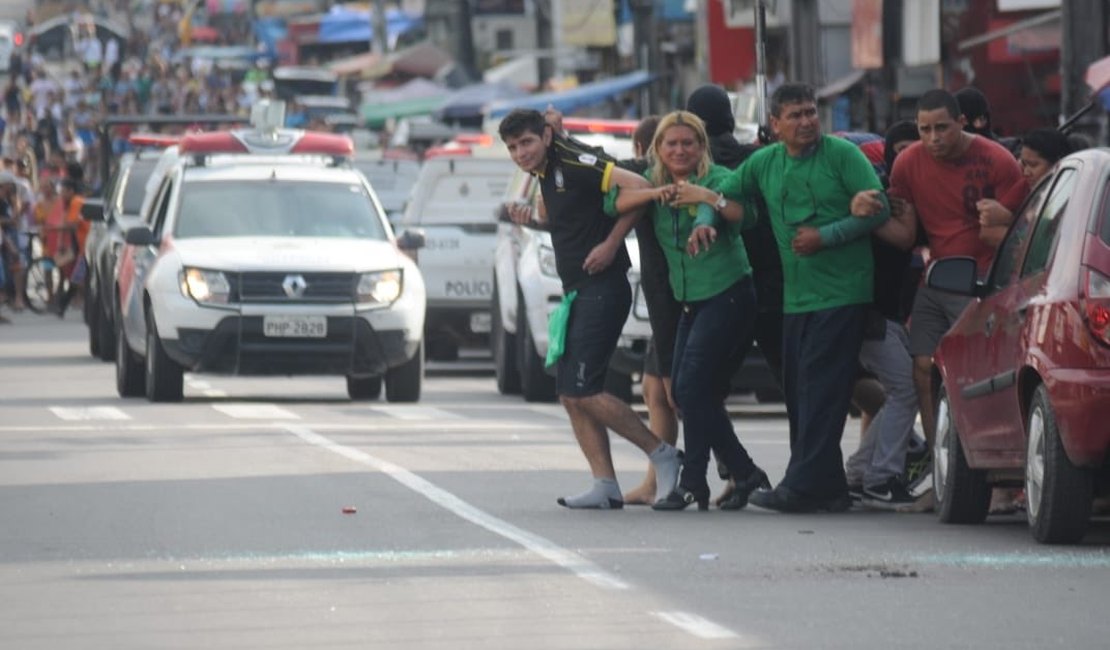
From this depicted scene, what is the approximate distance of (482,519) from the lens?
1323cm

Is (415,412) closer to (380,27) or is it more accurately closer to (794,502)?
(794,502)

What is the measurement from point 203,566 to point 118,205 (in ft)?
57.9

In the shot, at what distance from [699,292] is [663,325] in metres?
0.44

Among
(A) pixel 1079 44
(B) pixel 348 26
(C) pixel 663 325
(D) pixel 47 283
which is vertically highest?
(A) pixel 1079 44

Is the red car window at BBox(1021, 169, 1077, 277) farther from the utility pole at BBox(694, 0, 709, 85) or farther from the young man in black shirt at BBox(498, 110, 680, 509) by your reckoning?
the utility pole at BBox(694, 0, 709, 85)

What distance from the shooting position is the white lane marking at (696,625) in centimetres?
952

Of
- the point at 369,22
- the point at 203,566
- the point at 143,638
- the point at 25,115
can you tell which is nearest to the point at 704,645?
the point at 143,638

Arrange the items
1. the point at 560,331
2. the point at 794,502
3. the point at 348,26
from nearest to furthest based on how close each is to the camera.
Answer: the point at 794,502, the point at 560,331, the point at 348,26

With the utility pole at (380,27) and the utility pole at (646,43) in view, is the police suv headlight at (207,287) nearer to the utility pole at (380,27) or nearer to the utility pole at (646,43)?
the utility pole at (646,43)

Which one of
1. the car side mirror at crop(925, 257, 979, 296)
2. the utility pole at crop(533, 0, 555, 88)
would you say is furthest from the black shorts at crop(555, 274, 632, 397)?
the utility pole at crop(533, 0, 555, 88)

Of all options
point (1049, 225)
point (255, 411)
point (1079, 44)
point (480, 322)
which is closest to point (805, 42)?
point (480, 322)

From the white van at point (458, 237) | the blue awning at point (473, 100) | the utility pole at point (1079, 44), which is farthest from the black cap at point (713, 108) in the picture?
the blue awning at point (473, 100)

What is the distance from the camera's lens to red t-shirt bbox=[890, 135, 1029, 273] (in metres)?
13.5

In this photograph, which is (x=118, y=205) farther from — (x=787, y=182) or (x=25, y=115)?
(x=25, y=115)
